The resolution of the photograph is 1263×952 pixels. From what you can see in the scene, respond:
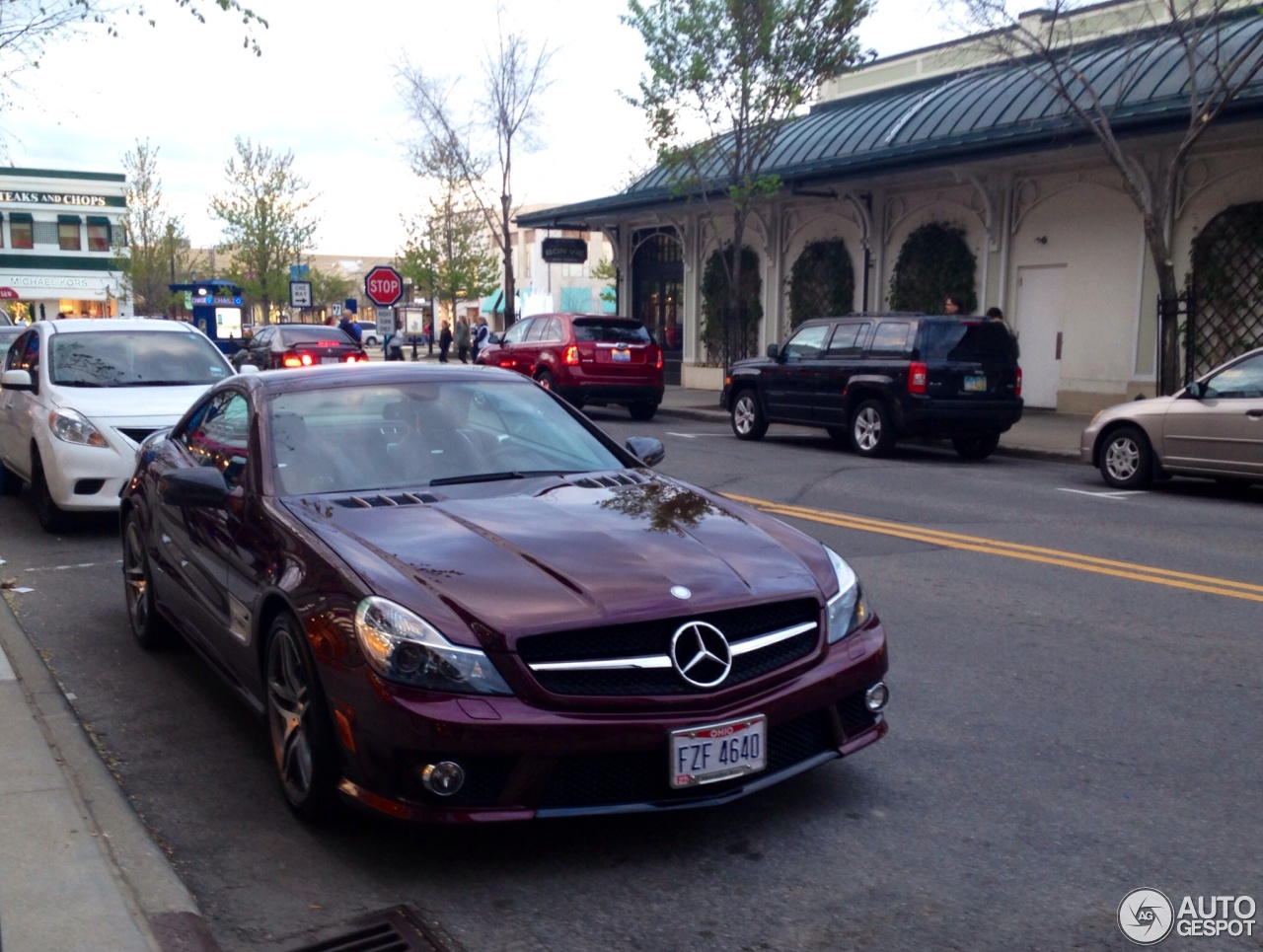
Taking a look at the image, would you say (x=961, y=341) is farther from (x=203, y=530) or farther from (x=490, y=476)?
(x=203, y=530)

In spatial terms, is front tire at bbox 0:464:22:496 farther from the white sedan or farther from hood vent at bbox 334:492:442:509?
hood vent at bbox 334:492:442:509

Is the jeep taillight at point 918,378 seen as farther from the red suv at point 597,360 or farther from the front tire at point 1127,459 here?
the red suv at point 597,360

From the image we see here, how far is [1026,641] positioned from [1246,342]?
14.2 meters

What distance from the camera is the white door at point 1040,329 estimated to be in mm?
21250

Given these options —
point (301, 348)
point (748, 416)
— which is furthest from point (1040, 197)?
point (301, 348)

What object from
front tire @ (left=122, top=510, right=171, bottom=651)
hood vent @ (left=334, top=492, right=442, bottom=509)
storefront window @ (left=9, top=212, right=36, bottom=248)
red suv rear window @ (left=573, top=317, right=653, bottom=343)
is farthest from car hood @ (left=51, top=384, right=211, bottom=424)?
storefront window @ (left=9, top=212, right=36, bottom=248)

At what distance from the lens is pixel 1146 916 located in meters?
3.53

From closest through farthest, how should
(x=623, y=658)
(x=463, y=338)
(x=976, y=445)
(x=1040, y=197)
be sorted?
(x=623, y=658)
(x=976, y=445)
(x=1040, y=197)
(x=463, y=338)

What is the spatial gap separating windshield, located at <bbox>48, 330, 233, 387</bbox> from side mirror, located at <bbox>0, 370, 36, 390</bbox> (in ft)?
0.94

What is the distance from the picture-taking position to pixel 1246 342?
60.3ft

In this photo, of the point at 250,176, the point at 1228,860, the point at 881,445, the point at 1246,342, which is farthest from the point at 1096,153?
the point at 250,176

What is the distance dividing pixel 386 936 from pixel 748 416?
15315 millimetres

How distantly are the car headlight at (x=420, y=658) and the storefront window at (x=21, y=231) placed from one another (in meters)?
76.5

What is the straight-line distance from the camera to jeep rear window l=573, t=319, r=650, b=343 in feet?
68.8
